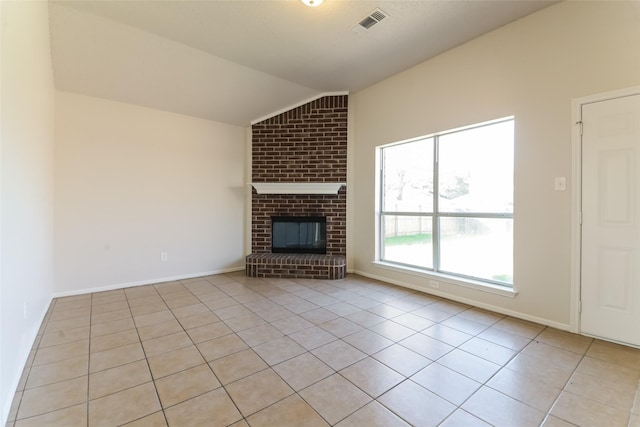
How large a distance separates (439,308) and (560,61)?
8.24 feet

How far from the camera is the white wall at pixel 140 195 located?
131 inches

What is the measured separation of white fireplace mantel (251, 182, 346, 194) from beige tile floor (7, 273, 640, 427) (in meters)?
1.89

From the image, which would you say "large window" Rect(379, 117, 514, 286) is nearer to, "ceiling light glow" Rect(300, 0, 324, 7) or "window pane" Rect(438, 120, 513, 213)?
"window pane" Rect(438, 120, 513, 213)

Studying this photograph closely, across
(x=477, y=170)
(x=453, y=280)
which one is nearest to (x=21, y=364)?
(x=453, y=280)

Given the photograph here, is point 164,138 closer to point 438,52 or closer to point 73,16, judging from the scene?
point 73,16

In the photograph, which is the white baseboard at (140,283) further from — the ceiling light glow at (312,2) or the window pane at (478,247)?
the ceiling light glow at (312,2)

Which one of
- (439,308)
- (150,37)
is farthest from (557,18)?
(150,37)

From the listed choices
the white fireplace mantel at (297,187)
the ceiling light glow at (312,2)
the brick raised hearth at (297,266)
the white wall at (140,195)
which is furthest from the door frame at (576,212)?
the white wall at (140,195)

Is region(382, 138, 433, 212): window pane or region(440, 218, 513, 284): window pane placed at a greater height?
region(382, 138, 433, 212): window pane

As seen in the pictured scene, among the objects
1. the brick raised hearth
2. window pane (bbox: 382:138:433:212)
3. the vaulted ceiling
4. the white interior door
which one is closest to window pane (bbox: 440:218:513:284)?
window pane (bbox: 382:138:433:212)

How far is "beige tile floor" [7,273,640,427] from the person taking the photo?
1.45 meters

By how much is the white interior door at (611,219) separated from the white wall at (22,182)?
12.9ft

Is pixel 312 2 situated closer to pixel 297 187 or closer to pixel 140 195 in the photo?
pixel 297 187

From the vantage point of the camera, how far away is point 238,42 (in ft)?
9.61
